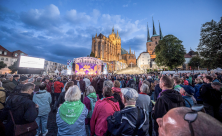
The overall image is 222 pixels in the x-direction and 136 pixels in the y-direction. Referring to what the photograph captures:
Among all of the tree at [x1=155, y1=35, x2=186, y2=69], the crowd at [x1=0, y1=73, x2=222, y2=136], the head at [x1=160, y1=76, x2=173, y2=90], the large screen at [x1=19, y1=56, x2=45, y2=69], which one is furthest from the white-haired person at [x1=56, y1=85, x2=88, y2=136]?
the tree at [x1=155, y1=35, x2=186, y2=69]

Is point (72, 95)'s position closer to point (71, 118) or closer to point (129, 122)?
point (71, 118)

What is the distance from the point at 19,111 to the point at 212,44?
24560mm

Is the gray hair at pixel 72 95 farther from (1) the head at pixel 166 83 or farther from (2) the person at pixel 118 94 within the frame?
(1) the head at pixel 166 83

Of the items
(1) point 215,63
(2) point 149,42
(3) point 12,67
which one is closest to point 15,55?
(3) point 12,67

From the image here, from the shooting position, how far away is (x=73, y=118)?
7.19 ft

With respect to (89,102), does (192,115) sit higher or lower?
higher

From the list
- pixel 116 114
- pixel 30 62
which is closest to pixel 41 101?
pixel 116 114

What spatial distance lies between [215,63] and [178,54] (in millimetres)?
8655

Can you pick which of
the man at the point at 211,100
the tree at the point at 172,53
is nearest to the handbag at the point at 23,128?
the man at the point at 211,100

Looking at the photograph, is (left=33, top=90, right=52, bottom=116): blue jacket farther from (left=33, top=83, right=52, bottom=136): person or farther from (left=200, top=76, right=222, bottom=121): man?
(left=200, top=76, right=222, bottom=121): man

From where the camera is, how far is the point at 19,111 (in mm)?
2270

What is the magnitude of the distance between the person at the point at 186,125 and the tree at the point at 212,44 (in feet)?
71.8

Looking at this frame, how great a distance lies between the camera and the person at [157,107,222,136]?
57cm

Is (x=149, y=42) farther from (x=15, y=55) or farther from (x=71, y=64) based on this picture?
(x=15, y=55)
